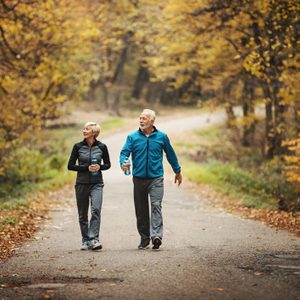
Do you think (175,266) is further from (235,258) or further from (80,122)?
(80,122)

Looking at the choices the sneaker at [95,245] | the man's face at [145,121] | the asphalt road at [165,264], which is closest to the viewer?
the asphalt road at [165,264]

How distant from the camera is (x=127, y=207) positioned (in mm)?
15195

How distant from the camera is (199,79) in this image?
29.0m

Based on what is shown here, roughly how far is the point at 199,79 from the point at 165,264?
73.0ft

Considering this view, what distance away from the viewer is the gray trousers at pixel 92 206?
897cm

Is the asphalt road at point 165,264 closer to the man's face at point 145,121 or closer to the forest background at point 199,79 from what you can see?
the man's face at point 145,121

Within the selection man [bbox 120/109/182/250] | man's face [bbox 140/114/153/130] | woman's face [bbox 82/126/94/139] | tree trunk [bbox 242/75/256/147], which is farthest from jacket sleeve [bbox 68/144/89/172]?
tree trunk [bbox 242/75/256/147]

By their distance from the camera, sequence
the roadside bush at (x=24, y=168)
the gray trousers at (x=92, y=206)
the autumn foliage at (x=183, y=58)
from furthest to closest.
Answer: the roadside bush at (x=24, y=168) → the autumn foliage at (x=183, y=58) → the gray trousers at (x=92, y=206)

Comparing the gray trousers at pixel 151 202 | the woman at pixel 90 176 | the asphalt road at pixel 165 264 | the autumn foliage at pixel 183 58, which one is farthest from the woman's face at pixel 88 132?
the autumn foliage at pixel 183 58

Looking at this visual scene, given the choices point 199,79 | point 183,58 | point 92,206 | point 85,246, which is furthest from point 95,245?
point 199,79

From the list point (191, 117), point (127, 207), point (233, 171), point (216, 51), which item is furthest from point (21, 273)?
point (191, 117)

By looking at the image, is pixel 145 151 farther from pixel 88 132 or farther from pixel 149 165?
pixel 88 132

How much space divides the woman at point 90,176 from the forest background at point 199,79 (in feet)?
9.43

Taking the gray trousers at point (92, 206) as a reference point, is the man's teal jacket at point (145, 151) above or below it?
above
